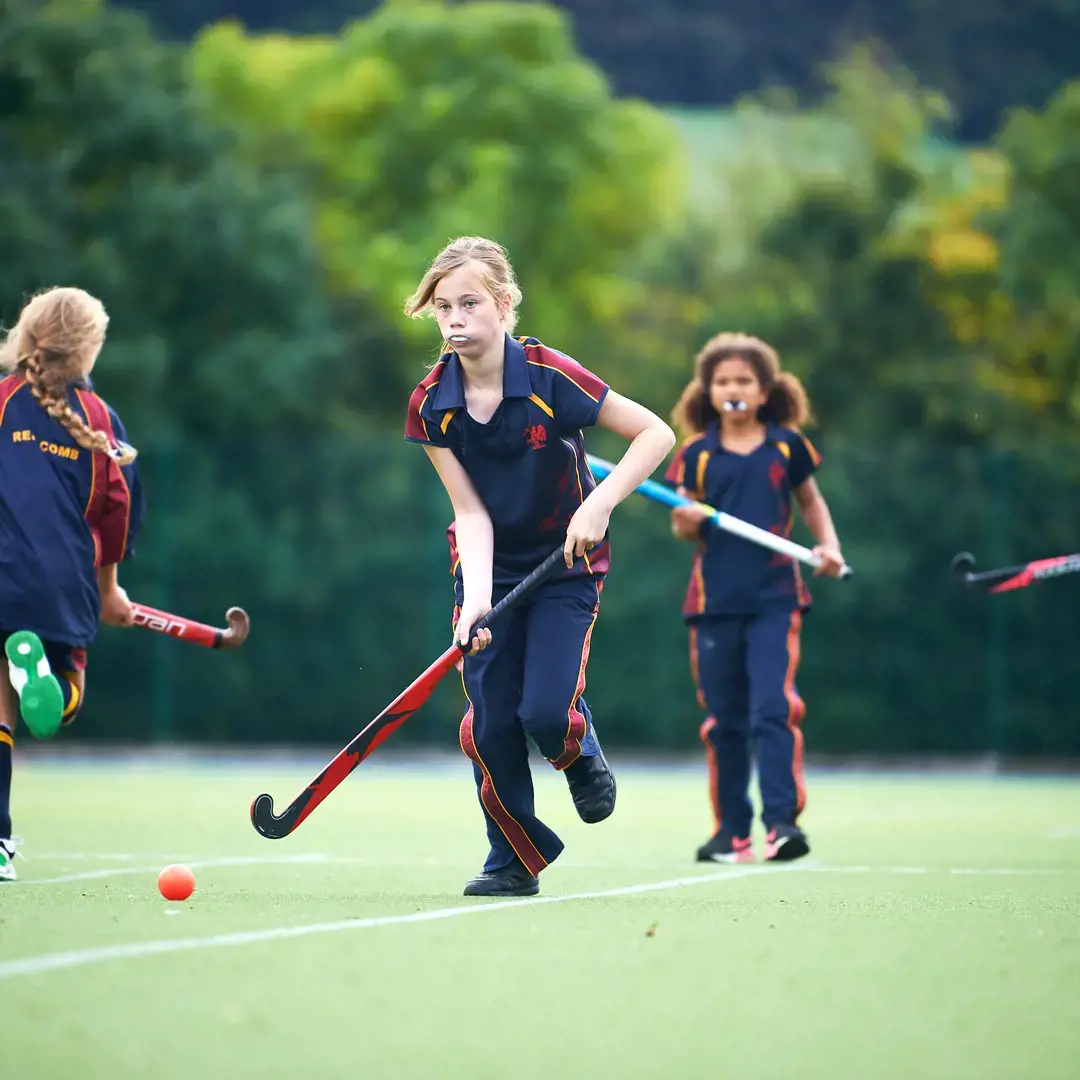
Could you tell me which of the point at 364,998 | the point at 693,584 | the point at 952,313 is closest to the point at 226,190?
the point at 952,313

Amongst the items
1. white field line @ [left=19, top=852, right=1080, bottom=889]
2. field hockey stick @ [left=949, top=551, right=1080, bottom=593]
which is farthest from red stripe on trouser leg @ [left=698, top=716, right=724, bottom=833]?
field hockey stick @ [left=949, top=551, right=1080, bottom=593]

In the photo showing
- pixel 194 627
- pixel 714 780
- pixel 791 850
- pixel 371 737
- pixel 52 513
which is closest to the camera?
pixel 371 737

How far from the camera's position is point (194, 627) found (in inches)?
293

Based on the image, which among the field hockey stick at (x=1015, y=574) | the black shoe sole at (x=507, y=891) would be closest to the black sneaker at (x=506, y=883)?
the black shoe sole at (x=507, y=891)

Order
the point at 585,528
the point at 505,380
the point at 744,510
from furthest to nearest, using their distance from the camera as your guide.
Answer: the point at 744,510, the point at 505,380, the point at 585,528

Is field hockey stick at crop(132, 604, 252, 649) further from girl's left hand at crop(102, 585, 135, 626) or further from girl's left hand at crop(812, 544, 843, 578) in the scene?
girl's left hand at crop(812, 544, 843, 578)

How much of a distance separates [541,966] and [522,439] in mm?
1984

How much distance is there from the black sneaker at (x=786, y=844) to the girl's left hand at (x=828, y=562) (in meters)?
1.05

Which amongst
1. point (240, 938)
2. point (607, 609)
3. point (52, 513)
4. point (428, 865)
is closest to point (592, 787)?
point (428, 865)

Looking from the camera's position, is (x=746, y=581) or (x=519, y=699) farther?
(x=746, y=581)

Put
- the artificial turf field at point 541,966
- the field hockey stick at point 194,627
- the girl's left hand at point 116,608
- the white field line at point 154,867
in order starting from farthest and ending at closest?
the field hockey stick at point 194,627
the girl's left hand at point 116,608
the white field line at point 154,867
the artificial turf field at point 541,966

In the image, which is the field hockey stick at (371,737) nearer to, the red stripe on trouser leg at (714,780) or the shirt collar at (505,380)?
the shirt collar at (505,380)

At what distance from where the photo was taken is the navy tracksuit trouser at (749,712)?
25.3ft

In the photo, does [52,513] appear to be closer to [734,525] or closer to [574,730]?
[574,730]
